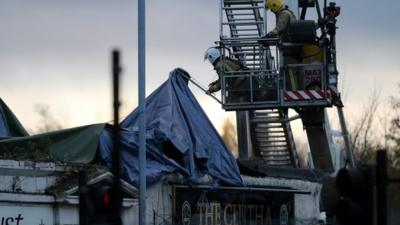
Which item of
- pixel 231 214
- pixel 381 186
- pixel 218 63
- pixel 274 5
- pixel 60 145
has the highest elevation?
pixel 274 5

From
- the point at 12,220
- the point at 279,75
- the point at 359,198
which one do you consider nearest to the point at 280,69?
the point at 279,75

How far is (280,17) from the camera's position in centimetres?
2639

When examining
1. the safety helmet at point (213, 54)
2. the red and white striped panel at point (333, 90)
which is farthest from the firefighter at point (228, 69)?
the red and white striped panel at point (333, 90)

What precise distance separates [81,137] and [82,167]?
199cm

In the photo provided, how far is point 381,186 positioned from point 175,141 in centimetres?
1277

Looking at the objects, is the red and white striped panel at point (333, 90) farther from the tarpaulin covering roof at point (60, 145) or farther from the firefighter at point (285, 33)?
the tarpaulin covering roof at point (60, 145)

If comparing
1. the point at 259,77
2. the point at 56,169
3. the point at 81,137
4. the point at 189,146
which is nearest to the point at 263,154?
the point at 259,77

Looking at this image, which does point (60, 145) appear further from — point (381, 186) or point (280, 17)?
point (381, 186)

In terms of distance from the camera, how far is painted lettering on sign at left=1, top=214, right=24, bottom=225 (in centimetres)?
1861

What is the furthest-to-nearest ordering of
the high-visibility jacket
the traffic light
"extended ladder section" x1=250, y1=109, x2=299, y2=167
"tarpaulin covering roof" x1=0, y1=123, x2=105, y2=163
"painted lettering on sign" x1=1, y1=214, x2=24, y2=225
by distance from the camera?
"extended ladder section" x1=250, y1=109, x2=299, y2=167 → the high-visibility jacket → "tarpaulin covering roof" x1=0, y1=123, x2=105, y2=163 → "painted lettering on sign" x1=1, y1=214, x2=24, y2=225 → the traffic light

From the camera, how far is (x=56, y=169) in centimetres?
2008

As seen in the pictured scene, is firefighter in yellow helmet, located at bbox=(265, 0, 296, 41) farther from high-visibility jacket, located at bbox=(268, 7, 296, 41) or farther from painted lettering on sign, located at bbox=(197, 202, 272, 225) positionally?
painted lettering on sign, located at bbox=(197, 202, 272, 225)

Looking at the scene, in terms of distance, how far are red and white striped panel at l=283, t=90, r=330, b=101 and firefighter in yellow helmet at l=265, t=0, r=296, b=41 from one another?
1.32 metres

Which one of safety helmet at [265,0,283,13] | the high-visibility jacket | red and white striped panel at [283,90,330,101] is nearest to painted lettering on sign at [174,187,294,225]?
red and white striped panel at [283,90,330,101]
